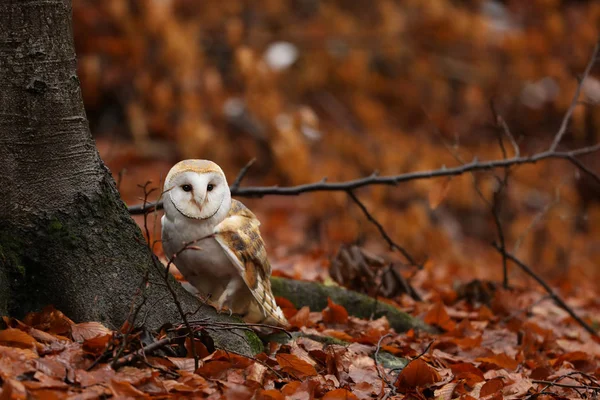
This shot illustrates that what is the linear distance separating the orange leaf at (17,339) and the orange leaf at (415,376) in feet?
4.00

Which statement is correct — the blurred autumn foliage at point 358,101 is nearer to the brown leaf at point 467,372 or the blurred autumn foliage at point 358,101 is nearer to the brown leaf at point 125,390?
the brown leaf at point 467,372

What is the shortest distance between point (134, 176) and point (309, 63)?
268 cm

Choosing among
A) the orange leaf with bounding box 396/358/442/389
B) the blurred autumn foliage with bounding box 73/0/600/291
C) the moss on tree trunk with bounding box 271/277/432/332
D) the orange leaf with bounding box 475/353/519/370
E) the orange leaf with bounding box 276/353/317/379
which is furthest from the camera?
the blurred autumn foliage with bounding box 73/0/600/291

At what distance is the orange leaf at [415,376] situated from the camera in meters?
2.60

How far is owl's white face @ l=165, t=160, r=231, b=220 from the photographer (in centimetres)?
245

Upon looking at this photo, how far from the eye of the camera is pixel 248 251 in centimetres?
259

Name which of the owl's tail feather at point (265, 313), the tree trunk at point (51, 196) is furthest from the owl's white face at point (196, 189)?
the owl's tail feather at point (265, 313)

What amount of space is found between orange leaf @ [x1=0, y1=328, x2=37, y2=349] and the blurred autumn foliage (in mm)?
5168

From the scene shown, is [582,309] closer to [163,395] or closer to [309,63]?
[163,395]

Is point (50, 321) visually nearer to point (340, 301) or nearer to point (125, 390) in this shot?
point (125, 390)

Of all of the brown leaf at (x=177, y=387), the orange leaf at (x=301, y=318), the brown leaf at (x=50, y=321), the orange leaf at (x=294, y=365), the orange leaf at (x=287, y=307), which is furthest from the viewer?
the orange leaf at (x=287, y=307)

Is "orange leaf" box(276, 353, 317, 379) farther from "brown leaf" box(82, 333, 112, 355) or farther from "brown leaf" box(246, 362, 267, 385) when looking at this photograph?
"brown leaf" box(82, 333, 112, 355)

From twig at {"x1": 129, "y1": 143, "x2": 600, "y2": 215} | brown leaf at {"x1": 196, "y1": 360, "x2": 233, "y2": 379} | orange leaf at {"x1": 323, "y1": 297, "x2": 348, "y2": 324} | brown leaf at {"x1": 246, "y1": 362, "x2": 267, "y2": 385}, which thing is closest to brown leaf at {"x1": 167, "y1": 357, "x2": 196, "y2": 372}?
brown leaf at {"x1": 196, "y1": 360, "x2": 233, "y2": 379}

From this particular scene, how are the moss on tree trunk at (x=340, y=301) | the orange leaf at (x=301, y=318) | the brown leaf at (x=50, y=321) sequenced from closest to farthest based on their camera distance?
the brown leaf at (x=50, y=321)
the orange leaf at (x=301, y=318)
the moss on tree trunk at (x=340, y=301)
